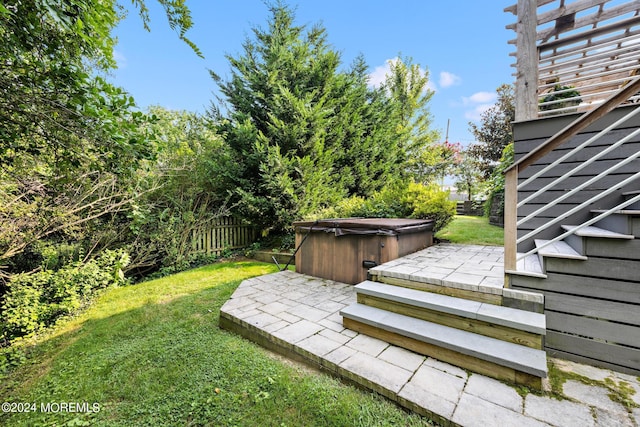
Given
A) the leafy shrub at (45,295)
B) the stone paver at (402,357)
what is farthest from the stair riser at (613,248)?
the leafy shrub at (45,295)

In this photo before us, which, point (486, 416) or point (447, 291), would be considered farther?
point (447, 291)

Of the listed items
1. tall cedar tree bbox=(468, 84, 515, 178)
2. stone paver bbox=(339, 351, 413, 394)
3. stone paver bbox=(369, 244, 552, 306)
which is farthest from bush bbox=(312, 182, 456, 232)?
tall cedar tree bbox=(468, 84, 515, 178)

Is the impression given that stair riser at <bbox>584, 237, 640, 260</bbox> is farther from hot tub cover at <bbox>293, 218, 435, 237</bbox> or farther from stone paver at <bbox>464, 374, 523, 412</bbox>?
hot tub cover at <bbox>293, 218, 435, 237</bbox>

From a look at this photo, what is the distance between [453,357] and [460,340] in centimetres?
13

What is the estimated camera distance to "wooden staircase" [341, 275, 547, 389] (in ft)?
5.23

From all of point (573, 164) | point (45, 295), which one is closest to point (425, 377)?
point (573, 164)

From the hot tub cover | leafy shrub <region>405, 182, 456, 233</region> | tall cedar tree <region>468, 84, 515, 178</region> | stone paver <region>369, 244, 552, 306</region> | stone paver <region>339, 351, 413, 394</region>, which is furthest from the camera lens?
tall cedar tree <region>468, 84, 515, 178</region>

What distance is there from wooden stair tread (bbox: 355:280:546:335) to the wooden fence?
5.35 m

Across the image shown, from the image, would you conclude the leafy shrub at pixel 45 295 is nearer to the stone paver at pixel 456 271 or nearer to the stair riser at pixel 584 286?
the stone paver at pixel 456 271

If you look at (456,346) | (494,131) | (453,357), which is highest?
(494,131)

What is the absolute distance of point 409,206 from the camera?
5.25 m

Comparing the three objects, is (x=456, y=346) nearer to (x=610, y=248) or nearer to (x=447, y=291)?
(x=447, y=291)

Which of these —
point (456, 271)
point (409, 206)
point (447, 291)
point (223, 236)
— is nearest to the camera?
point (447, 291)

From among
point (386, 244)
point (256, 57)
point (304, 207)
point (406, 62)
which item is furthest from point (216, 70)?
point (406, 62)
